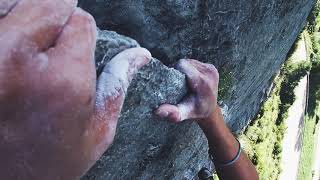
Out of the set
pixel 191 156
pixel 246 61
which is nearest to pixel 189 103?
pixel 191 156

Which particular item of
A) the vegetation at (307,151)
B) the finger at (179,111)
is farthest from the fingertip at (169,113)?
the vegetation at (307,151)

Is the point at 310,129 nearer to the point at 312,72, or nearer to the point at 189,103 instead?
the point at 312,72

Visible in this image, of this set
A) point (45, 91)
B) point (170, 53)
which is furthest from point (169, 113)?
point (45, 91)

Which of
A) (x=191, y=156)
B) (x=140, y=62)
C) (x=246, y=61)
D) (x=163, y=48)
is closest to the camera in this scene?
(x=140, y=62)

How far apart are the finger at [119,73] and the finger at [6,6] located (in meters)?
0.58

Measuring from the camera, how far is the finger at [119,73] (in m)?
2.57

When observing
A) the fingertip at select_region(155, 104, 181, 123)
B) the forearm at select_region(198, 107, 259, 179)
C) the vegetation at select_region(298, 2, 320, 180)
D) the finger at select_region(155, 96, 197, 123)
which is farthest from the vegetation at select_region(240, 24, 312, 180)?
the fingertip at select_region(155, 104, 181, 123)

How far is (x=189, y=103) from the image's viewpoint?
141 inches

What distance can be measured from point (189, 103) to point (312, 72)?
9.67 m

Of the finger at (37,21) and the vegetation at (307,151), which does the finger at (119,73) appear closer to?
the finger at (37,21)

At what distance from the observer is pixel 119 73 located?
2721 mm

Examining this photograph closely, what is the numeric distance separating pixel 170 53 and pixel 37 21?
1.76 meters

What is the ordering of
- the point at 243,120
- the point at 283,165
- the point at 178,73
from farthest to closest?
the point at 283,165 → the point at 243,120 → the point at 178,73

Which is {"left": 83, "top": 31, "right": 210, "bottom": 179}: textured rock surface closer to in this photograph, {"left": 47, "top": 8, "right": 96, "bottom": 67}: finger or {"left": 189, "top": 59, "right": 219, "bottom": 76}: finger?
{"left": 189, "top": 59, "right": 219, "bottom": 76}: finger
